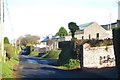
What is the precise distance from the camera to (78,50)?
129 feet

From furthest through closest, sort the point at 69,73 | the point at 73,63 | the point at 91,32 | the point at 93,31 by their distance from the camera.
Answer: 1. the point at 93,31
2. the point at 91,32
3. the point at 73,63
4. the point at 69,73

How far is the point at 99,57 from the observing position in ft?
117

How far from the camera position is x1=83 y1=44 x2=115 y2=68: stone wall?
35594 millimetres

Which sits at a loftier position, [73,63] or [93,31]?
[93,31]

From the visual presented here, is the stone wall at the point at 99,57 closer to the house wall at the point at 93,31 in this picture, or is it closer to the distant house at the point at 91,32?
the distant house at the point at 91,32

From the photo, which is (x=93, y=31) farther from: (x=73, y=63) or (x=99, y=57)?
(x=99, y=57)

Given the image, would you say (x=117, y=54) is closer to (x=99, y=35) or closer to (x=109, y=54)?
(x=109, y=54)

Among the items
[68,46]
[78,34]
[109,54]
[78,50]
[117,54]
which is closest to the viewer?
[117,54]

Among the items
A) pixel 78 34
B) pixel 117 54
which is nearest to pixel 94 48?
pixel 117 54

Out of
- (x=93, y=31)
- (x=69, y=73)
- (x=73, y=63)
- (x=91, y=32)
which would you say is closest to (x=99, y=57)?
(x=73, y=63)

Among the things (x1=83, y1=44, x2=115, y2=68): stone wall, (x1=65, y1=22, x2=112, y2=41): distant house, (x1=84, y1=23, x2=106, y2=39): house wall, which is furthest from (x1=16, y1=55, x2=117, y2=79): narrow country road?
(x1=84, y1=23, x2=106, y2=39): house wall

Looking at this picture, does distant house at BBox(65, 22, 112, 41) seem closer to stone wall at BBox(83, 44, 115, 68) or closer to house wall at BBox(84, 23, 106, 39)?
house wall at BBox(84, 23, 106, 39)

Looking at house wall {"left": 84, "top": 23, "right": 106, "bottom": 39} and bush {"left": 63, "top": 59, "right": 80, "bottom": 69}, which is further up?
house wall {"left": 84, "top": 23, "right": 106, "bottom": 39}

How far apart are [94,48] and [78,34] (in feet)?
145
